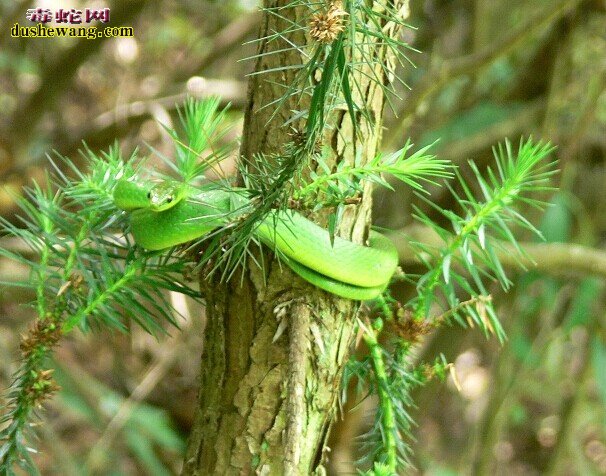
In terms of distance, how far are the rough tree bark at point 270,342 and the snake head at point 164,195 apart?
0.30 ft

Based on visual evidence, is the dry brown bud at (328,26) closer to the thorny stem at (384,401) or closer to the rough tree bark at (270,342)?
the rough tree bark at (270,342)

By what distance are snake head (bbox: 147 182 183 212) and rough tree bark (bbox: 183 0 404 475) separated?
0.09 m

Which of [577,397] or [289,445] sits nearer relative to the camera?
[289,445]

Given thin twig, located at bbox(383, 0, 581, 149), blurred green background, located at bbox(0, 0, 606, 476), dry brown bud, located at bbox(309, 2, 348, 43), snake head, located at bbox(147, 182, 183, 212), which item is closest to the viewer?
dry brown bud, located at bbox(309, 2, 348, 43)

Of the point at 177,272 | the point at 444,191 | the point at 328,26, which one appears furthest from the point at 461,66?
the point at 328,26

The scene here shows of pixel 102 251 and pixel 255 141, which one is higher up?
pixel 255 141

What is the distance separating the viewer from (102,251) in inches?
30.1

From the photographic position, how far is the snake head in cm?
67

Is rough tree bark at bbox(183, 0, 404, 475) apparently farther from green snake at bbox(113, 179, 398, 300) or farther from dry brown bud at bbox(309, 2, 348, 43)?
dry brown bud at bbox(309, 2, 348, 43)

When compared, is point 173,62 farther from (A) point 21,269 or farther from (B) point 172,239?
(B) point 172,239

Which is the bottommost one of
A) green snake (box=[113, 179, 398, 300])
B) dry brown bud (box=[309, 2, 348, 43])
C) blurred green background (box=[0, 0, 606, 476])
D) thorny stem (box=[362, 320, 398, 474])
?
thorny stem (box=[362, 320, 398, 474])

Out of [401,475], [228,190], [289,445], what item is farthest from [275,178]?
[401,475]

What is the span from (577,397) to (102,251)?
7.64 ft

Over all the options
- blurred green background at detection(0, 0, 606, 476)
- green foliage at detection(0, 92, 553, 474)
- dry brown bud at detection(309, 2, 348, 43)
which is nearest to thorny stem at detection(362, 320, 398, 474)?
green foliage at detection(0, 92, 553, 474)
